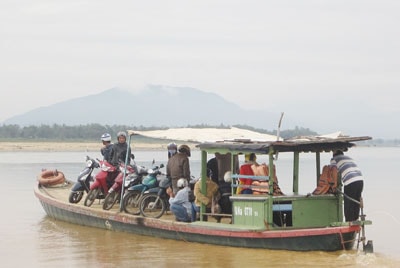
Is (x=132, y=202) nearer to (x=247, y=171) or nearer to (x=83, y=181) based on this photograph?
(x=83, y=181)

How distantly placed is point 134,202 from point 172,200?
1753mm

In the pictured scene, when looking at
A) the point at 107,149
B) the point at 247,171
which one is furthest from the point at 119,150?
the point at 247,171

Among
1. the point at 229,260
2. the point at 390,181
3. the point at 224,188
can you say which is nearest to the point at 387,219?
the point at 224,188

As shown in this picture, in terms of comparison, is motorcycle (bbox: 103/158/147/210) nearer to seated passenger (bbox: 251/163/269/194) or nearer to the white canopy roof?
the white canopy roof

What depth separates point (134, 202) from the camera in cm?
1530

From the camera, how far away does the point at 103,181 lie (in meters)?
16.0

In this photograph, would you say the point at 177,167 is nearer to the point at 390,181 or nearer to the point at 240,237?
the point at 240,237

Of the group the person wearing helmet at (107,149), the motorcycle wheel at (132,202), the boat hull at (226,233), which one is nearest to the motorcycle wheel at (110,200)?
the boat hull at (226,233)

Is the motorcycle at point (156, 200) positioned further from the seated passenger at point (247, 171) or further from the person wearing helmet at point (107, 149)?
the seated passenger at point (247, 171)

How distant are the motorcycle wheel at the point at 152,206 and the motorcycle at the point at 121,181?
32.2 inches

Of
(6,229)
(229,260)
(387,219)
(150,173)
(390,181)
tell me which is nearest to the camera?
(229,260)

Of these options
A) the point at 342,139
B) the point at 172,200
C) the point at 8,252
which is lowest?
the point at 8,252

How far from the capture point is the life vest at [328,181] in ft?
41.5

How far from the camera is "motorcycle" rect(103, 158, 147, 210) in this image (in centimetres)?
1540
